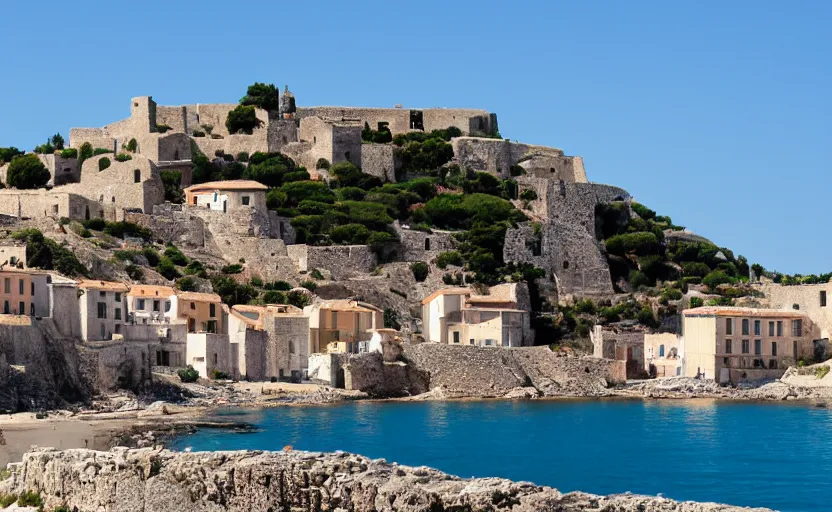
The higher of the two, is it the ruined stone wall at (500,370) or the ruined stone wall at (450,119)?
the ruined stone wall at (450,119)

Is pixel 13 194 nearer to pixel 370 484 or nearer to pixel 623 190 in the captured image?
pixel 623 190

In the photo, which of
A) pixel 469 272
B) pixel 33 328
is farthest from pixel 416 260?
pixel 33 328

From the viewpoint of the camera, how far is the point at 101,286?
153ft

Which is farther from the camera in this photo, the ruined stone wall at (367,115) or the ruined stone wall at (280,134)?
the ruined stone wall at (367,115)

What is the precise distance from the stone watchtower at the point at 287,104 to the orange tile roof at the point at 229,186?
10466mm

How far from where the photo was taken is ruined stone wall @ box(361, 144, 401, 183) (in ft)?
227

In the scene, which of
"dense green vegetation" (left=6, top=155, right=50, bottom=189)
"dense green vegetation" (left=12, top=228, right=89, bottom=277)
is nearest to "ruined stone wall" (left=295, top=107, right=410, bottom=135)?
"dense green vegetation" (left=6, top=155, right=50, bottom=189)

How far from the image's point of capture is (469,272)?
59719mm

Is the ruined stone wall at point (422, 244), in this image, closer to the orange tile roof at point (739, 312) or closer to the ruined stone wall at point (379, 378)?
the orange tile roof at point (739, 312)

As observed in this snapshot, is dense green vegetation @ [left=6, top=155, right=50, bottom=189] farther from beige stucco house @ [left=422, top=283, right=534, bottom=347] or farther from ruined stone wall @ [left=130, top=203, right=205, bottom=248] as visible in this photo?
beige stucco house @ [left=422, top=283, right=534, bottom=347]

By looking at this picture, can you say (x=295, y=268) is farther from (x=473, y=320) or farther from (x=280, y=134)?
(x=280, y=134)

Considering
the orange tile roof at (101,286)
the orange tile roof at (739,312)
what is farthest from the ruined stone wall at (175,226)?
the orange tile roof at (739,312)

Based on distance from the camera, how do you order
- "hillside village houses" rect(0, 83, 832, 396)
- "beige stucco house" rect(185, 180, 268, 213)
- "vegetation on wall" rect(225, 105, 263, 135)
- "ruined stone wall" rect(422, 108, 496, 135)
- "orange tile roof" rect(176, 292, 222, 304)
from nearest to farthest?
"hillside village houses" rect(0, 83, 832, 396), "orange tile roof" rect(176, 292, 222, 304), "beige stucco house" rect(185, 180, 268, 213), "vegetation on wall" rect(225, 105, 263, 135), "ruined stone wall" rect(422, 108, 496, 135)

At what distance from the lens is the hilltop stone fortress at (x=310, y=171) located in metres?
59.6
